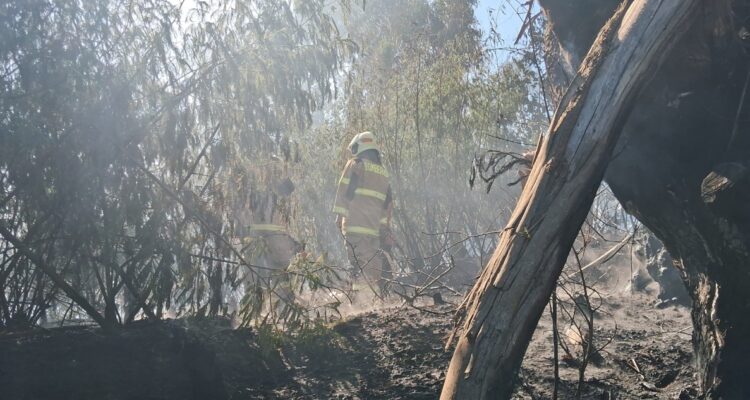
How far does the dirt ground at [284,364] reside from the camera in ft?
12.4

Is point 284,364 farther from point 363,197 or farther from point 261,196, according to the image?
point 363,197

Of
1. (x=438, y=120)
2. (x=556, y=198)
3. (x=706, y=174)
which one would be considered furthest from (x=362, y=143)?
(x=556, y=198)

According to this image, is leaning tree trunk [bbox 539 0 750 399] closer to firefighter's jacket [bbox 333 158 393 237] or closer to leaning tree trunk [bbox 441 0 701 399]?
leaning tree trunk [bbox 441 0 701 399]

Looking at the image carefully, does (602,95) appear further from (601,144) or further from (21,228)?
(21,228)

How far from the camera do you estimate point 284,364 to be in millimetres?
4422

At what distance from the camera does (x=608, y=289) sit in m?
7.81

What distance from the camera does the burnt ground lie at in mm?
3773

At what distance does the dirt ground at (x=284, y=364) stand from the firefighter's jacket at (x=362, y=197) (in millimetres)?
3501

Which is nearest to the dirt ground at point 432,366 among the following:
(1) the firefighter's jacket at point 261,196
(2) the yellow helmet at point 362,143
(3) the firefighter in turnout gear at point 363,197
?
(1) the firefighter's jacket at point 261,196

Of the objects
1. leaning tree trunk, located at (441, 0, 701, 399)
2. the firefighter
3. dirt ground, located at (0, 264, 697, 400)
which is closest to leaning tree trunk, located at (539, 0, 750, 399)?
leaning tree trunk, located at (441, 0, 701, 399)

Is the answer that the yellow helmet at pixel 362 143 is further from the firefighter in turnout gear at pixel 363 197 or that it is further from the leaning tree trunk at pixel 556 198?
the leaning tree trunk at pixel 556 198

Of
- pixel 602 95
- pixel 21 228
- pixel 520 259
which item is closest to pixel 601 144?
pixel 602 95

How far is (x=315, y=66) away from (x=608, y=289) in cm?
435

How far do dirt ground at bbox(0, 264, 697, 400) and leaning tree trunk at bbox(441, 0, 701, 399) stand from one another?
0.83 metres
